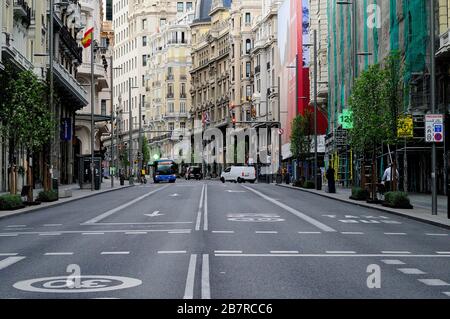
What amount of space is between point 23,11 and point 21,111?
59.9ft

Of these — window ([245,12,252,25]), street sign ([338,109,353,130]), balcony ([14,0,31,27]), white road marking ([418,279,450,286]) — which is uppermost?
window ([245,12,252,25])

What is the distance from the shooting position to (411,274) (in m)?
12.4

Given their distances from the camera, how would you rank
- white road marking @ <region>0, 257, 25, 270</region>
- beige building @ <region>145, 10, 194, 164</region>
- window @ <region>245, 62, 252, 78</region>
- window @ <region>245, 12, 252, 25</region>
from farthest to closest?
beige building @ <region>145, 10, 194, 164</region>
window @ <region>245, 12, 252, 25</region>
window @ <region>245, 62, 252, 78</region>
white road marking @ <region>0, 257, 25, 270</region>

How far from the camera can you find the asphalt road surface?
35.1 ft

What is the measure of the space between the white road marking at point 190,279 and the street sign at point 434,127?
504 inches

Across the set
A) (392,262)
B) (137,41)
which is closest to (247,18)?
(137,41)

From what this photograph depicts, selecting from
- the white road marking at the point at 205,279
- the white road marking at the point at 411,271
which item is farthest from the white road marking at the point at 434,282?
the white road marking at the point at 205,279

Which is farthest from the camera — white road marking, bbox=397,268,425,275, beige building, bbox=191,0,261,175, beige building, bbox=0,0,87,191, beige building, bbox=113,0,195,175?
beige building, bbox=113,0,195,175

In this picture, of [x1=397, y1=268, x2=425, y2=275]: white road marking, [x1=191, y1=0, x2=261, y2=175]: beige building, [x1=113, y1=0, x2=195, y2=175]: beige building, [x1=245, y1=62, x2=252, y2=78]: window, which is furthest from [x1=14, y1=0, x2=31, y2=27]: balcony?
[x1=113, y1=0, x2=195, y2=175]: beige building

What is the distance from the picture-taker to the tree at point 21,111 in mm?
32625

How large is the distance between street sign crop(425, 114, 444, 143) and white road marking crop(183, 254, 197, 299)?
504 inches

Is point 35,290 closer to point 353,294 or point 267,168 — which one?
point 353,294

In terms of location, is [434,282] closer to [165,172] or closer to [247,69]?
[165,172]

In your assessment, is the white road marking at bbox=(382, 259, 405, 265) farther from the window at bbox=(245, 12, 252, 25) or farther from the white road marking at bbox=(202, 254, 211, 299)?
the window at bbox=(245, 12, 252, 25)
